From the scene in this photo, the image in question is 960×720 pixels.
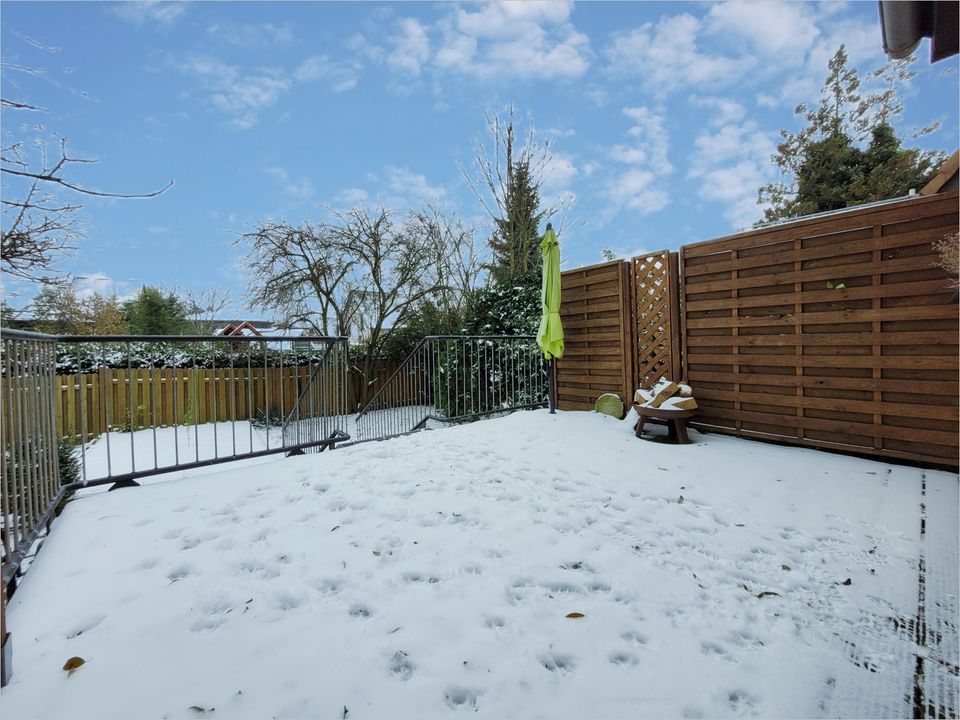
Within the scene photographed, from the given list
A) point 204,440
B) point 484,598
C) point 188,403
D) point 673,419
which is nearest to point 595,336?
point 673,419

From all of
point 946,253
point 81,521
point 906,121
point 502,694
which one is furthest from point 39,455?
point 906,121

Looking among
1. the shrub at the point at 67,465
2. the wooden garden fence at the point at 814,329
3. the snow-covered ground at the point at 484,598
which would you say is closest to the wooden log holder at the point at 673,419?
the wooden garden fence at the point at 814,329

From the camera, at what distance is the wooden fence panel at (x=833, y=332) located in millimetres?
3020

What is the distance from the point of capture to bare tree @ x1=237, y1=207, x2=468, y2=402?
30.2ft

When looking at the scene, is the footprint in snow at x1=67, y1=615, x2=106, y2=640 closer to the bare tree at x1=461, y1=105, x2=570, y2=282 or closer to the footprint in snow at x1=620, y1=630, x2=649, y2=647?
the footprint in snow at x1=620, y1=630, x2=649, y2=647

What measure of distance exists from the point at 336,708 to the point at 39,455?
2.41m

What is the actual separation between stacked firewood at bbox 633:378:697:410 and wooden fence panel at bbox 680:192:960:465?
14.1 inches

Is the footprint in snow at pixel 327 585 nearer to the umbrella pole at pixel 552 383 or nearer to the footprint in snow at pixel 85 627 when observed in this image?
the footprint in snow at pixel 85 627

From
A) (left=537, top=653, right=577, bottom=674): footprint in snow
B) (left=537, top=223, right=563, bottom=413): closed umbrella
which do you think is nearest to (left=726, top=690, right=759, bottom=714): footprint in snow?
(left=537, top=653, right=577, bottom=674): footprint in snow

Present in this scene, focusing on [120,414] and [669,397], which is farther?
[120,414]

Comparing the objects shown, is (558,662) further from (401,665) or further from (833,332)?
(833,332)

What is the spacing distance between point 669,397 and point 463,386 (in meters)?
3.72

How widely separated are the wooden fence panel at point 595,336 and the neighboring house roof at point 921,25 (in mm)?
2920

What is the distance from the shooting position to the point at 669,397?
403 cm
